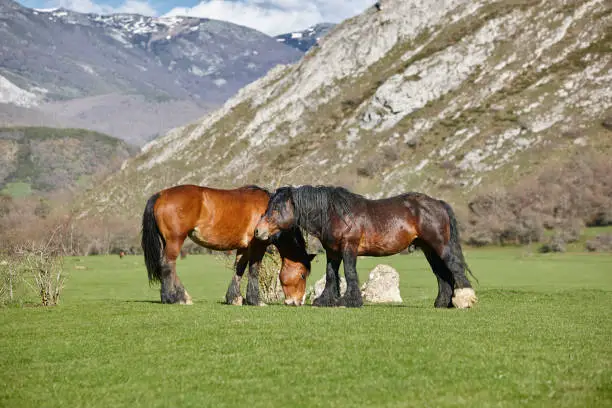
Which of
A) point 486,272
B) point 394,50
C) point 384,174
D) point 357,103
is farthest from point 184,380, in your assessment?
point 394,50

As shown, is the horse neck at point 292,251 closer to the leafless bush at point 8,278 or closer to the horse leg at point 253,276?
the horse leg at point 253,276

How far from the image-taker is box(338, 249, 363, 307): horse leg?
1441cm

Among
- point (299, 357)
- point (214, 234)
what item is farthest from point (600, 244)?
point (299, 357)

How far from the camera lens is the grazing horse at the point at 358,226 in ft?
47.6

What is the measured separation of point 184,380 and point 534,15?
465 feet

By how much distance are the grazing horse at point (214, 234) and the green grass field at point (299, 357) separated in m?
1.15

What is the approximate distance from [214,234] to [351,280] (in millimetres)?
3201

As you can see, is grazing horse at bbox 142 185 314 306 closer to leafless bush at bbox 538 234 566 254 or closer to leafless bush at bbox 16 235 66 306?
leafless bush at bbox 16 235 66 306

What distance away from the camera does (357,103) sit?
504 feet

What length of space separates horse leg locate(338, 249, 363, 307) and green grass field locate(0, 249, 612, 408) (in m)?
0.59

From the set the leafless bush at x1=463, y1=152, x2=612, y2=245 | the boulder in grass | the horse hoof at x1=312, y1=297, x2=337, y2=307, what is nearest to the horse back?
the horse hoof at x1=312, y1=297, x2=337, y2=307

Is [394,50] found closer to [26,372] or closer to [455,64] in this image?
[455,64]

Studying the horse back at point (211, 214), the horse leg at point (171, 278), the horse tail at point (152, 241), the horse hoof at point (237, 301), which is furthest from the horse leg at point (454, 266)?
the horse tail at point (152, 241)

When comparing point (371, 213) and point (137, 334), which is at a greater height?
point (371, 213)
